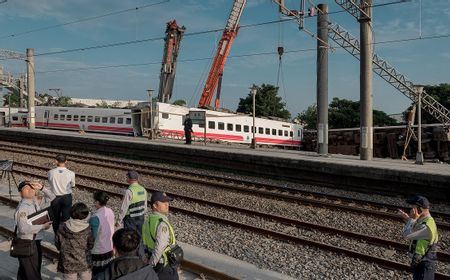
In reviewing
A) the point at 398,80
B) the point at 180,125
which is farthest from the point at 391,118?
the point at 180,125

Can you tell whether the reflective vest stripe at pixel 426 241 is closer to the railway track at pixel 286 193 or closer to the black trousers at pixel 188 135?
the railway track at pixel 286 193

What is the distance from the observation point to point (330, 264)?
8.16 m

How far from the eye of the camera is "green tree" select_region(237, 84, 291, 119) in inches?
2178

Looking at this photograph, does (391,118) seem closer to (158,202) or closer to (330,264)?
(330,264)

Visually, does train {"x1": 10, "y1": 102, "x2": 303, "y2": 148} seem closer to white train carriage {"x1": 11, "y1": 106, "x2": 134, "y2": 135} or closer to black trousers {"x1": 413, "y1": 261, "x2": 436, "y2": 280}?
white train carriage {"x1": 11, "y1": 106, "x2": 134, "y2": 135}

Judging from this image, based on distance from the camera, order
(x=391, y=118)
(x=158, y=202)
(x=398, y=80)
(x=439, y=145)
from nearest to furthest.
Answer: (x=158, y=202)
(x=398, y=80)
(x=439, y=145)
(x=391, y=118)

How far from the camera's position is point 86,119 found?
37000 mm

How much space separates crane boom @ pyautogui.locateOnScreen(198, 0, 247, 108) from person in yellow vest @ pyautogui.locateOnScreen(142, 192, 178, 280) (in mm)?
31810

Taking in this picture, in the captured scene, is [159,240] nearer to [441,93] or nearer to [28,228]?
[28,228]

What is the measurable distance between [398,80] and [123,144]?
56.0 feet

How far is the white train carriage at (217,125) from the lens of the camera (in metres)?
30.7

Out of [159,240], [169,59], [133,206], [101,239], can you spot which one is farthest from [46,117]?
[159,240]

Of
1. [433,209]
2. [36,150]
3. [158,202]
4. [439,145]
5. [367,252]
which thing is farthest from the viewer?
[439,145]

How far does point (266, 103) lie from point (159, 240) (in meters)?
51.4
